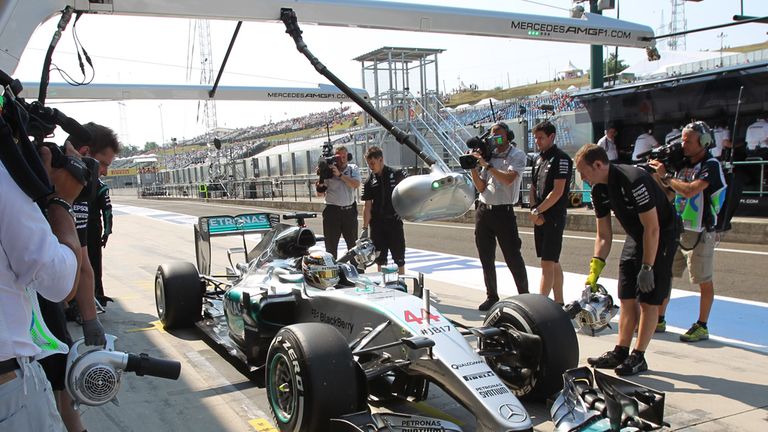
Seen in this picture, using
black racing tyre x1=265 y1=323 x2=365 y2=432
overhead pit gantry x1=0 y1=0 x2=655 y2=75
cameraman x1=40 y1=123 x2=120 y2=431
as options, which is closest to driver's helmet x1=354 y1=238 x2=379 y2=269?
black racing tyre x1=265 y1=323 x2=365 y2=432

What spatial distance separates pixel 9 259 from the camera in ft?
5.77

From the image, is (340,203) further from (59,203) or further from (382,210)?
(59,203)

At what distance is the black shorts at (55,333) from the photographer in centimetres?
263

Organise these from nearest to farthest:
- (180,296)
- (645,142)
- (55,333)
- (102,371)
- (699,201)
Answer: (102,371), (55,333), (699,201), (180,296), (645,142)

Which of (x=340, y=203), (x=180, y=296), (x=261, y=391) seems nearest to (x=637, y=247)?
(x=261, y=391)

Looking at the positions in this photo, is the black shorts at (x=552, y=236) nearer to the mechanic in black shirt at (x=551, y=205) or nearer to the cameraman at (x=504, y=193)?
the mechanic in black shirt at (x=551, y=205)

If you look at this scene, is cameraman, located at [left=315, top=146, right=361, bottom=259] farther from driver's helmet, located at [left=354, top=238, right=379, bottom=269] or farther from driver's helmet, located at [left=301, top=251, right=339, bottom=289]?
driver's helmet, located at [left=301, top=251, right=339, bottom=289]

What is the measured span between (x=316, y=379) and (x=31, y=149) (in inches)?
71.4

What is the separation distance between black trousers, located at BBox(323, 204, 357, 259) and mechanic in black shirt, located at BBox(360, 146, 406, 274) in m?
0.52

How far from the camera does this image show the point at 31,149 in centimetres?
193

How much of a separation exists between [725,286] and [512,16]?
14.0ft

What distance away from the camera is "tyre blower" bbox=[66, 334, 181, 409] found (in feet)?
6.98

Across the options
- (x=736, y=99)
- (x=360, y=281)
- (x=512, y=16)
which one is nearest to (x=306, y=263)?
(x=360, y=281)

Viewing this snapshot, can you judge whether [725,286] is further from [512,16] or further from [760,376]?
[512,16]
